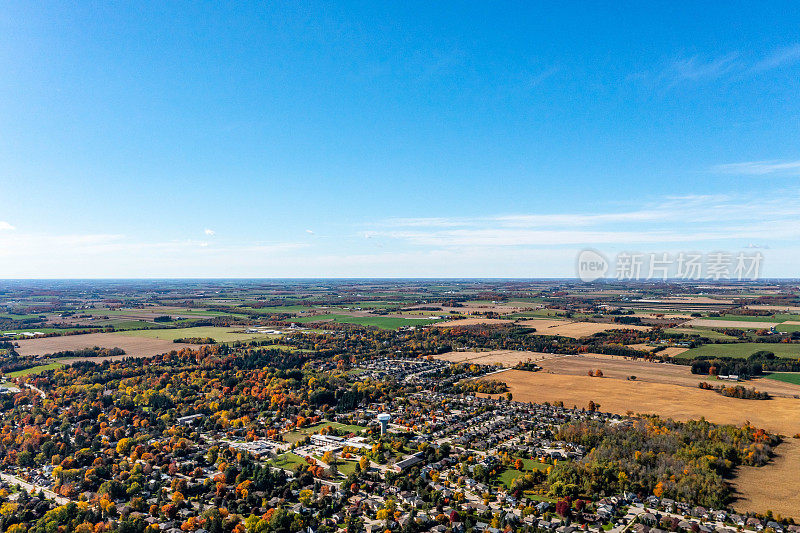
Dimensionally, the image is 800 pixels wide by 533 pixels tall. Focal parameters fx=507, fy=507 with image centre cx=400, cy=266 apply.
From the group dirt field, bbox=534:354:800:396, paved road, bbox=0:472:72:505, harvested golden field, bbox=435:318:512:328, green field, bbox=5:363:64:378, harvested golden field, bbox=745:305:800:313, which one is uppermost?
harvested golden field, bbox=745:305:800:313

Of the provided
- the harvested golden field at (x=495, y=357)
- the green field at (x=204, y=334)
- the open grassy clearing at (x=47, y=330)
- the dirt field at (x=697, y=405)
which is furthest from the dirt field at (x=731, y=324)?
the open grassy clearing at (x=47, y=330)

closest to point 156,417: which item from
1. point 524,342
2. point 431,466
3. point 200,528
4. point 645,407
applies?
point 200,528

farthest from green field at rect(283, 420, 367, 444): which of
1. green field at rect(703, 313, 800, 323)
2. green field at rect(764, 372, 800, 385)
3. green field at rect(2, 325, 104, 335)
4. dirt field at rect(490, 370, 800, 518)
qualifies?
green field at rect(703, 313, 800, 323)

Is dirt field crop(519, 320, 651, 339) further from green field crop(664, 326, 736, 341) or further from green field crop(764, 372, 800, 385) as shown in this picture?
green field crop(764, 372, 800, 385)

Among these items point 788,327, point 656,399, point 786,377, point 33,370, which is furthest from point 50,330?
point 788,327

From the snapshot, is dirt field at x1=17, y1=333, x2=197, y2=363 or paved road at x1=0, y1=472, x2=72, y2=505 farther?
dirt field at x1=17, y1=333, x2=197, y2=363
